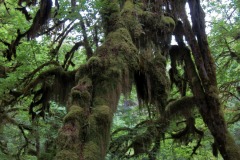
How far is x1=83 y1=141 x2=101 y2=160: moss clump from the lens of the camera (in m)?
3.91

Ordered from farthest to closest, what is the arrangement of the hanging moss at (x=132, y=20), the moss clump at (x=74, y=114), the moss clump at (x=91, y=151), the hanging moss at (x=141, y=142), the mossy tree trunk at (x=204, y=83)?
the hanging moss at (x=141, y=142) → the mossy tree trunk at (x=204, y=83) → the hanging moss at (x=132, y=20) → the moss clump at (x=74, y=114) → the moss clump at (x=91, y=151)

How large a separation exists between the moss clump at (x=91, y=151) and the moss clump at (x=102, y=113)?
1.35ft

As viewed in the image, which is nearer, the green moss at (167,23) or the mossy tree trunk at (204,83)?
the green moss at (167,23)

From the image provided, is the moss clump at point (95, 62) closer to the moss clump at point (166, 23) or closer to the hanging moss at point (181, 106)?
the moss clump at point (166, 23)

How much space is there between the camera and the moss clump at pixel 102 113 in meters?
4.40

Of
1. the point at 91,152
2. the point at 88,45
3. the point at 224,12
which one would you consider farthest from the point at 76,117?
the point at 224,12

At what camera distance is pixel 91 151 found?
401cm

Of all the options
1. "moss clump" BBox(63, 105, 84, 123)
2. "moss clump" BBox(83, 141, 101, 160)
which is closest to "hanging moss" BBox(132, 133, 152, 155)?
"moss clump" BBox(63, 105, 84, 123)

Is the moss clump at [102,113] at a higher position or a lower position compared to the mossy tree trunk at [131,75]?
lower

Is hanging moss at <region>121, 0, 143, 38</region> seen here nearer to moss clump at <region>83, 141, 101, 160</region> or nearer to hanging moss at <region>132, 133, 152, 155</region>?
moss clump at <region>83, 141, 101, 160</region>

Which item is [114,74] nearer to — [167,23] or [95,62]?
[95,62]

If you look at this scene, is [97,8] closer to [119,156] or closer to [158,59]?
[158,59]

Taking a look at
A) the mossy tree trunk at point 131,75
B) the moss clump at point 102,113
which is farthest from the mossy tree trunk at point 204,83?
the moss clump at point 102,113

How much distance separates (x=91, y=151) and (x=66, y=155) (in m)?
0.40
